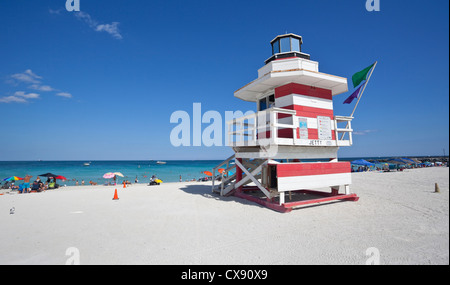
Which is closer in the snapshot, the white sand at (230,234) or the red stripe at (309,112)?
the white sand at (230,234)

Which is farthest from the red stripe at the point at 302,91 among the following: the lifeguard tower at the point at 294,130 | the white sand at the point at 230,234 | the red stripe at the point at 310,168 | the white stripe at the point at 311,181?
the white sand at the point at 230,234

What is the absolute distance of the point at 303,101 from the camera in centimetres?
998

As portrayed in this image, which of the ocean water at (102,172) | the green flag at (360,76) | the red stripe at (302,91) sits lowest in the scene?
the ocean water at (102,172)

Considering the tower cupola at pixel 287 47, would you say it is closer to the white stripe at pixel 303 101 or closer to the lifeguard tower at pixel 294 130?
the lifeguard tower at pixel 294 130

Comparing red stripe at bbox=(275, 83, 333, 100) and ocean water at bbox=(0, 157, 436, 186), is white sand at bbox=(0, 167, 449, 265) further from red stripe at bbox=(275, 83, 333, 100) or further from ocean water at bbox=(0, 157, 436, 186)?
ocean water at bbox=(0, 157, 436, 186)

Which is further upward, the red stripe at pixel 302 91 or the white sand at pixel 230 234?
the red stripe at pixel 302 91

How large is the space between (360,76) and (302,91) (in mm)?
3112

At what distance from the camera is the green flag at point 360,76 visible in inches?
396

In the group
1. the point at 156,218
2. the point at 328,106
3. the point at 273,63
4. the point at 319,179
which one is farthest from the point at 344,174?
the point at 156,218

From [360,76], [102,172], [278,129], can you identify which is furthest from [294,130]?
[102,172]

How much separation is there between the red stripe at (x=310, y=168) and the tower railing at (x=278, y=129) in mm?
934

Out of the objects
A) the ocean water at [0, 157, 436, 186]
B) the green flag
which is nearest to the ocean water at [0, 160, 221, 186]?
the ocean water at [0, 157, 436, 186]
